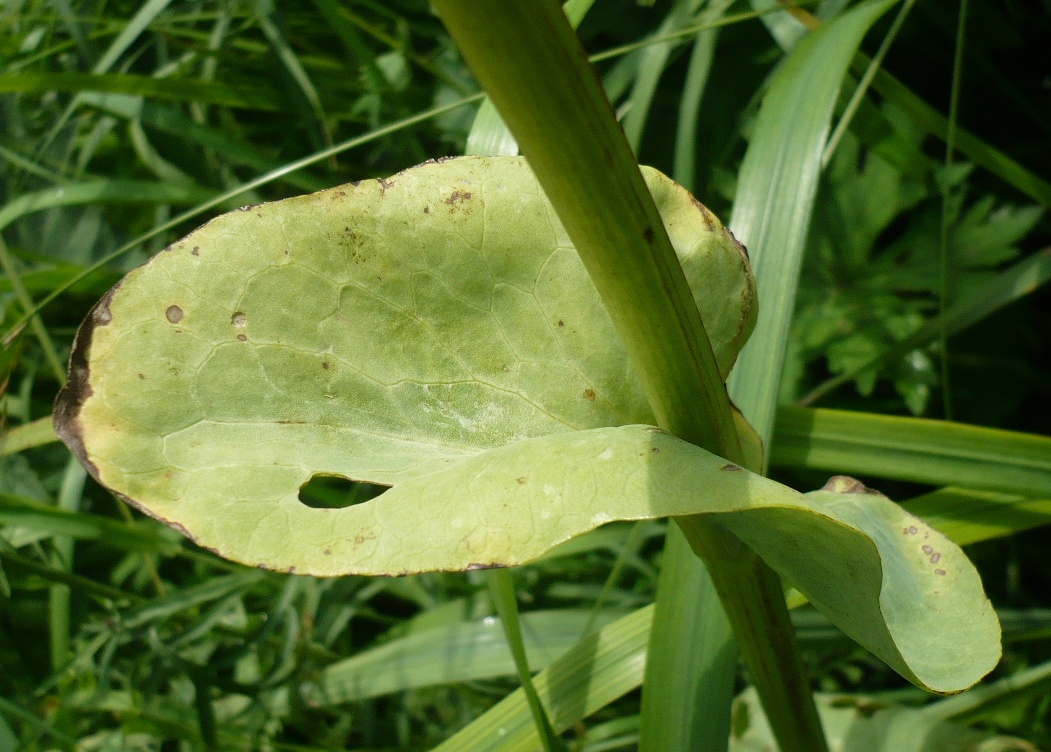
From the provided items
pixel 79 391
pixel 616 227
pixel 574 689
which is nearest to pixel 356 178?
pixel 574 689

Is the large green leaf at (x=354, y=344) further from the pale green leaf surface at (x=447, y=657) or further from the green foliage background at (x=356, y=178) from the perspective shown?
the pale green leaf surface at (x=447, y=657)

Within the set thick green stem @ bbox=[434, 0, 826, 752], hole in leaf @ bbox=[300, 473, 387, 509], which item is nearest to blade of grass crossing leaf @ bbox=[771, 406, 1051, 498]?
thick green stem @ bbox=[434, 0, 826, 752]

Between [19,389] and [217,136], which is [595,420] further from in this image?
[19,389]

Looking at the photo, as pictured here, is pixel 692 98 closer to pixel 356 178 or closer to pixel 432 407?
pixel 356 178

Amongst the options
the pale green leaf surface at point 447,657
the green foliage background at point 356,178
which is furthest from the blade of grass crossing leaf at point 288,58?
the pale green leaf surface at point 447,657

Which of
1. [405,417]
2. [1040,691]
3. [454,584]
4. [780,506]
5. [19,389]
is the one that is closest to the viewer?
[780,506]

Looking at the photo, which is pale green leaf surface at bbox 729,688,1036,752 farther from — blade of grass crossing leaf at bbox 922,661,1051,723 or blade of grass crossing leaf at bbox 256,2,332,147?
blade of grass crossing leaf at bbox 256,2,332,147

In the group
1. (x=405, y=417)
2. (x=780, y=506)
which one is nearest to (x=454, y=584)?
(x=405, y=417)

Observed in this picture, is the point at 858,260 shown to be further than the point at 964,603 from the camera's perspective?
Yes
